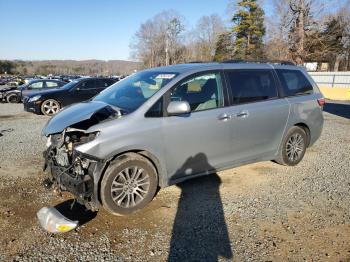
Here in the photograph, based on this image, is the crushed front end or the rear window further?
the rear window

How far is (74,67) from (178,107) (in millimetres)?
137105

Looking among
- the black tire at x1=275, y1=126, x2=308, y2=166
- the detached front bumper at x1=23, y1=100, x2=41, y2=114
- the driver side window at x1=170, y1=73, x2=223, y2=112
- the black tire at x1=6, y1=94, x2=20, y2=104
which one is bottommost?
the black tire at x1=6, y1=94, x2=20, y2=104

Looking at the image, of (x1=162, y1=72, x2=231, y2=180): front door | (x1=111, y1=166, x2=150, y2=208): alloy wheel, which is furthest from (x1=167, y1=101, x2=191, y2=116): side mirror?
(x1=111, y1=166, x2=150, y2=208): alloy wheel

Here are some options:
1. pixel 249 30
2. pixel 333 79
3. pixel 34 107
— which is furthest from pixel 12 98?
pixel 249 30

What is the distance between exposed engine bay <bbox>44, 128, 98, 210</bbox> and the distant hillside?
348 feet

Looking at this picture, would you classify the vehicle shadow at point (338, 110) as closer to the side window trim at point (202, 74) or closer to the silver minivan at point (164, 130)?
the silver minivan at point (164, 130)

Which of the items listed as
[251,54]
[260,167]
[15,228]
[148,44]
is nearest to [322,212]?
[260,167]

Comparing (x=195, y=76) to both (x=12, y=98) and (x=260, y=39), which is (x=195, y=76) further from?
(x=260, y=39)

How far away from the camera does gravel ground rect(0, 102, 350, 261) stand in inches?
129

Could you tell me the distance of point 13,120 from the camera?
463 inches

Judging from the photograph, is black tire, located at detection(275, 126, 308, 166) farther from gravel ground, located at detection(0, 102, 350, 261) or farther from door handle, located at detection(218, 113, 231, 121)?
door handle, located at detection(218, 113, 231, 121)

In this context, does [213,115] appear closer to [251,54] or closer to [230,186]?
[230,186]

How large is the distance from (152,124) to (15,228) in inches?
79.1

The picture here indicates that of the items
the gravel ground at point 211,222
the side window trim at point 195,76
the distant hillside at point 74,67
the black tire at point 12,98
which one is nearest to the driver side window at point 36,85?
the black tire at point 12,98
